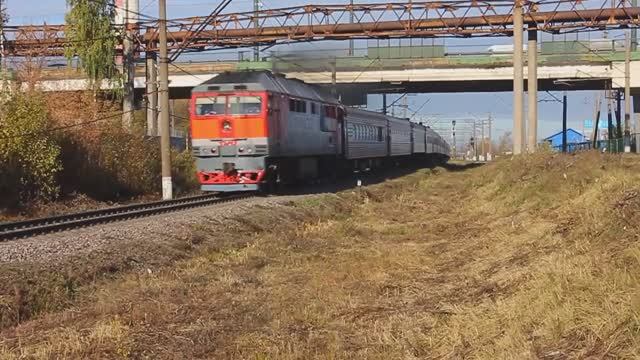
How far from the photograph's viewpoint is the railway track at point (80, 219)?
16.2 meters

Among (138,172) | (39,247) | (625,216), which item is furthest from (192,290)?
(138,172)

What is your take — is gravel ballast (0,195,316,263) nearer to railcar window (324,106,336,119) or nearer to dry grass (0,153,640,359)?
dry grass (0,153,640,359)

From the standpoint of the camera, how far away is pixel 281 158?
26.6m

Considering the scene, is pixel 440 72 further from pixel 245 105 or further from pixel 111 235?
pixel 111 235

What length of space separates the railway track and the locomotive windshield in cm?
290

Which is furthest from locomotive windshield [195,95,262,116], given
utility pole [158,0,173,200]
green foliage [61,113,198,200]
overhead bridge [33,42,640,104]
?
overhead bridge [33,42,640,104]

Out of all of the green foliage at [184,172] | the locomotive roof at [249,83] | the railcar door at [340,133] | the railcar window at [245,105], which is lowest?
the green foliage at [184,172]

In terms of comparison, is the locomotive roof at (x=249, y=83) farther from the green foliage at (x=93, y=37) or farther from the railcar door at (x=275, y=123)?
the green foliage at (x=93, y=37)

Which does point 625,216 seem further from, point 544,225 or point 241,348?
point 241,348

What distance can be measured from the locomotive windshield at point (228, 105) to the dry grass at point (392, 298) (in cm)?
847

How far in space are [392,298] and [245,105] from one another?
52.2 ft

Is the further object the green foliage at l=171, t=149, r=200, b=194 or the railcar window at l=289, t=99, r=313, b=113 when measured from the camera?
the green foliage at l=171, t=149, r=200, b=194

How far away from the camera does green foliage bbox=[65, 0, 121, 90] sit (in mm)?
40812

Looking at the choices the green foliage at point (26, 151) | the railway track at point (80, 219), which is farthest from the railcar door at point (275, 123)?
the green foliage at point (26, 151)
